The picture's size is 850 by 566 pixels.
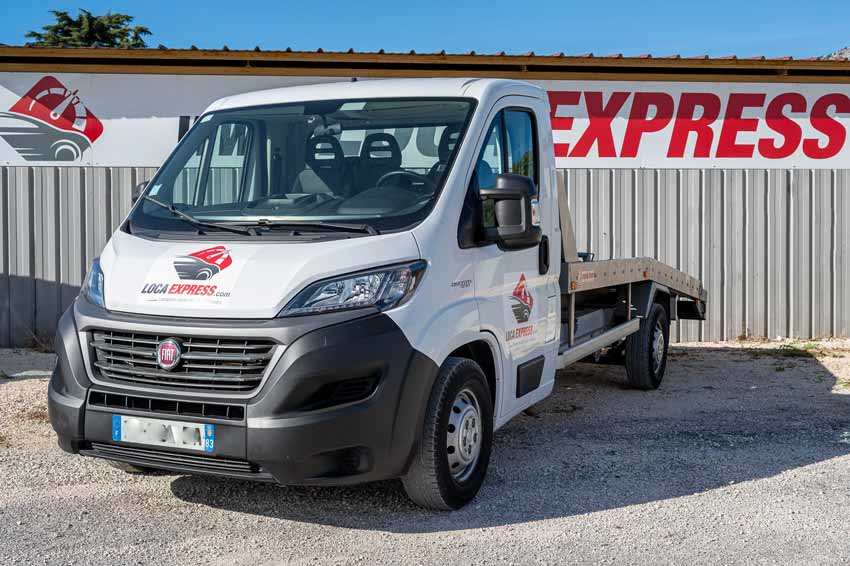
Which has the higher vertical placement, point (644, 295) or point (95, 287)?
point (95, 287)

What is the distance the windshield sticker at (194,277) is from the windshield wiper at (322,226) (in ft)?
1.04

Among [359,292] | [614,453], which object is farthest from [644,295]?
[359,292]

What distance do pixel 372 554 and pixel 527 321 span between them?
185 centimetres

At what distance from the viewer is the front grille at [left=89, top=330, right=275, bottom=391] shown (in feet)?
13.8

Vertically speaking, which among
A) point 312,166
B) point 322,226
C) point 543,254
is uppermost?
point 312,166

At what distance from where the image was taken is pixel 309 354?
4.12 metres

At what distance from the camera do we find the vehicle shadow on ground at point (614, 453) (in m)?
4.96

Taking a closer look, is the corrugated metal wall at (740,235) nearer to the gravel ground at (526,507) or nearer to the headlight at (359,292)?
the gravel ground at (526,507)

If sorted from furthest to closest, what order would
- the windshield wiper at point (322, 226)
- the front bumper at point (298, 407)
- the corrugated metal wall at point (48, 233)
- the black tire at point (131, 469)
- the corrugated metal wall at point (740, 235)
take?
the corrugated metal wall at point (740, 235)
the corrugated metal wall at point (48, 233)
the black tire at point (131, 469)
the windshield wiper at point (322, 226)
the front bumper at point (298, 407)

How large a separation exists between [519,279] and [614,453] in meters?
1.48

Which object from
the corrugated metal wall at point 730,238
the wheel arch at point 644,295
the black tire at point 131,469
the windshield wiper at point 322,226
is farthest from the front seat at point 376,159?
the corrugated metal wall at point 730,238

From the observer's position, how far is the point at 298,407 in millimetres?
4156

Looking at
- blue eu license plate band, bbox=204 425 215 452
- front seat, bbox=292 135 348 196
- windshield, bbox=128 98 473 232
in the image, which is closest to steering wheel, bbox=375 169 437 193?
windshield, bbox=128 98 473 232

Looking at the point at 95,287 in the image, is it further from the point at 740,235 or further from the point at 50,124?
the point at 740,235
